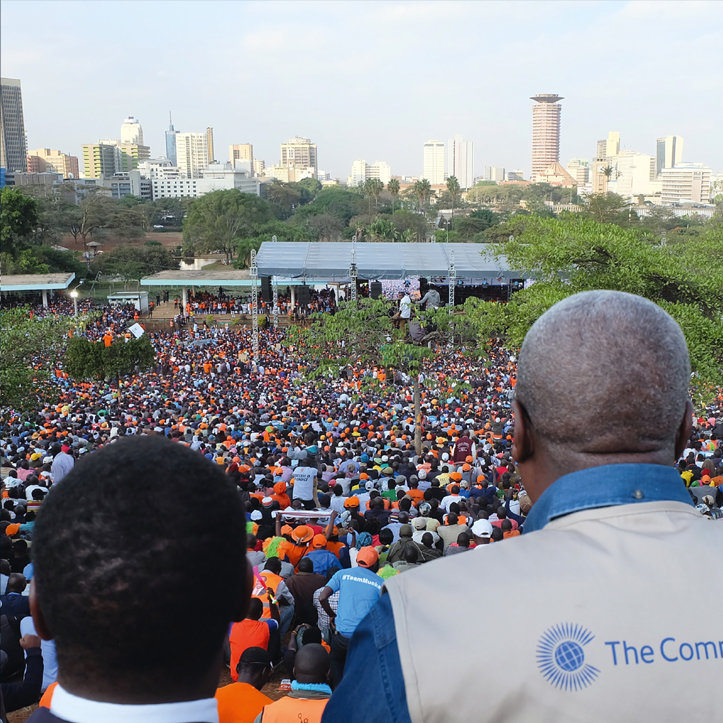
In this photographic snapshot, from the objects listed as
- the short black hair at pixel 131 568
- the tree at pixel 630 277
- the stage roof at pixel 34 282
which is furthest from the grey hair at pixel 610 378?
the stage roof at pixel 34 282

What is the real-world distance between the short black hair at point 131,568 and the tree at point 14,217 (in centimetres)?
4553

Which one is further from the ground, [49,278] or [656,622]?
[656,622]

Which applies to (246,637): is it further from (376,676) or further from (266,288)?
(266,288)

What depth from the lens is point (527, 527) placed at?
1285 millimetres

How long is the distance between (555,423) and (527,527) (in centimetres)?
18

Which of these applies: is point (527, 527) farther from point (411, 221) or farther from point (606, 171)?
point (606, 171)

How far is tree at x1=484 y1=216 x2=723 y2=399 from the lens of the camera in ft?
32.0

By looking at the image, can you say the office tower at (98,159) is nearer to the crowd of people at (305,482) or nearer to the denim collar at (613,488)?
the crowd of people at (305,482)

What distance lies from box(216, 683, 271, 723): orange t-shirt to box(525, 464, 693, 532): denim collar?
2606 mm

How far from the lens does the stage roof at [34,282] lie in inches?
1416

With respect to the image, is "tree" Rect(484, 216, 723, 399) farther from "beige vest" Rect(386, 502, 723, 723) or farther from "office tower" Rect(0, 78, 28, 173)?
"office tower" Rect(0, 78, 28, 173)

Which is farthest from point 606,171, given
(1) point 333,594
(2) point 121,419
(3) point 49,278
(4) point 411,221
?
(1) point 333,594

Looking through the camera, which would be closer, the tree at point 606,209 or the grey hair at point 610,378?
the grey hair at point 610,378

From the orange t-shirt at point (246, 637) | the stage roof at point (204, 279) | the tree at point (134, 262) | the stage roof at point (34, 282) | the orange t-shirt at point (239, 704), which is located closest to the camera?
the orange t-shirt at point (239, 704)
